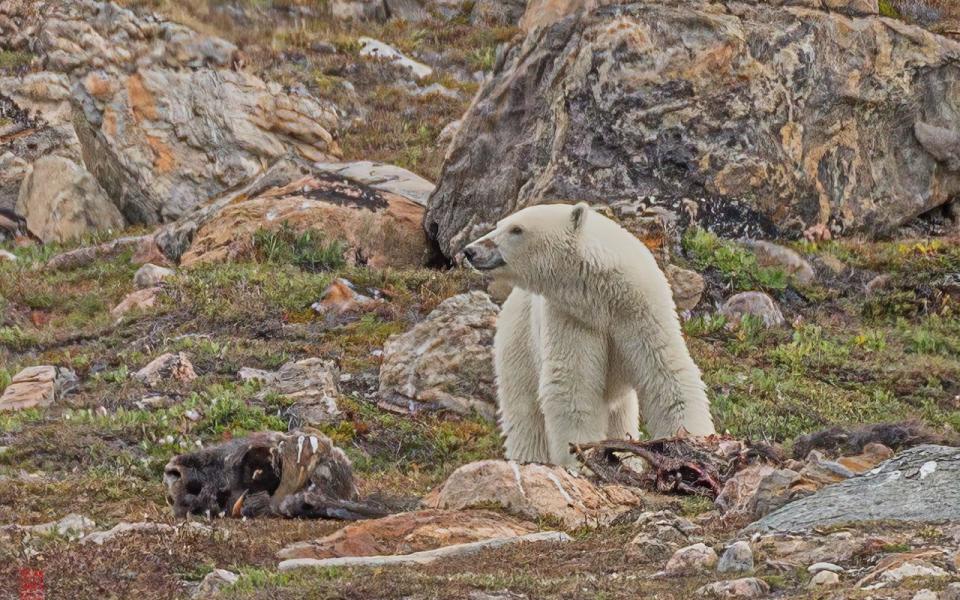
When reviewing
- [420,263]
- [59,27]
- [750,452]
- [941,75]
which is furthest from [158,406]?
[59,27]

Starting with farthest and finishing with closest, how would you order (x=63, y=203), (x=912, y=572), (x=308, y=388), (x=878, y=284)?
1. (x=63, y=203)
2. (x=878, y=284)
3. (x=308, y=388)
4. (x=912, y=572)

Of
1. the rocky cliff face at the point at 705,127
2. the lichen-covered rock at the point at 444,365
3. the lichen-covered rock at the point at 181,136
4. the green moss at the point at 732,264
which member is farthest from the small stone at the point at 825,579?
the lichen-covered rock at the point at 181,136

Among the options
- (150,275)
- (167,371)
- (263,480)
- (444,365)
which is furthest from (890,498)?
(150,275)

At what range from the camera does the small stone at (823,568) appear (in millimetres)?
5398

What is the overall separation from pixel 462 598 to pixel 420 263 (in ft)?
44.7

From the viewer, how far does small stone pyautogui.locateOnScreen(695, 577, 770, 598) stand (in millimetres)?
5172

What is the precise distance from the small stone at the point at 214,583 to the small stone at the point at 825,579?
2.49 meters

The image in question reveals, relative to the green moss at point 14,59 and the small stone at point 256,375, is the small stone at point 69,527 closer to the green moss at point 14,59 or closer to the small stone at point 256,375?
the small stone at point 256,375

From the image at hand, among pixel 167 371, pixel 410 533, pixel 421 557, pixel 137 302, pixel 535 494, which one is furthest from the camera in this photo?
pixel 137 302

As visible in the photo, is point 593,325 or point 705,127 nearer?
point 593,325

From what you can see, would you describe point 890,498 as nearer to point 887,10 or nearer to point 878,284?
point 878,284

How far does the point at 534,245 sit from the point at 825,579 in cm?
499

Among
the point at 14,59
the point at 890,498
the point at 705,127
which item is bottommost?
the point at 14,59

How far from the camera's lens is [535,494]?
309 inches
